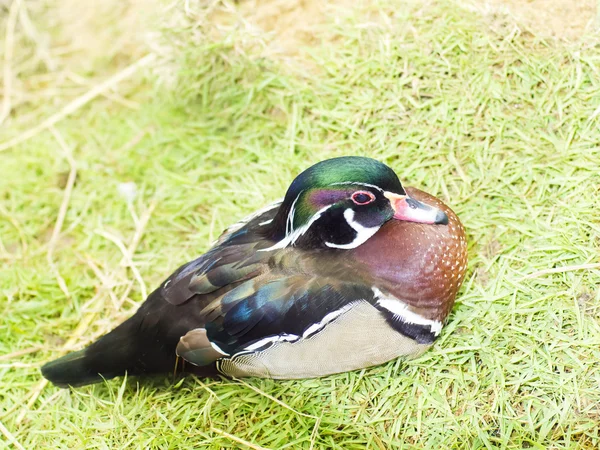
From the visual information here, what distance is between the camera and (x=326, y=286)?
2.34 m

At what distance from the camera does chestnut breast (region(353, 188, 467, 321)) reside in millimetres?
2367

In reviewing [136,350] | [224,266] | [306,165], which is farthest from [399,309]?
[306,165]

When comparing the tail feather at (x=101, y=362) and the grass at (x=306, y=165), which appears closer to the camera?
the grass at (x=306, y=165)

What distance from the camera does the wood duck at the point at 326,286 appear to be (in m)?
2.32

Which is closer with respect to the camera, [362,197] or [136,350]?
[362,197]

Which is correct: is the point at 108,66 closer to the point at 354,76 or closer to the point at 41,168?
the point at 41,168

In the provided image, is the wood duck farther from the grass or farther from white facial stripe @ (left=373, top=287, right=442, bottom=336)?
the grass

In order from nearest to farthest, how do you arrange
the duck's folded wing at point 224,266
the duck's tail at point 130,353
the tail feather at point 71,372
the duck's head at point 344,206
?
the duck's head at point 344,206 → the duck's folded wing at point 224,266 → the duck's tail at point 130,353 → the tail feather at point 71,372

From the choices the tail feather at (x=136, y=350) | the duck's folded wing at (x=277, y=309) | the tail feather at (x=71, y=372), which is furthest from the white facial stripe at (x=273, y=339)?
the tail feather at (x=71, y=372)

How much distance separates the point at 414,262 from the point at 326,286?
0.34 m

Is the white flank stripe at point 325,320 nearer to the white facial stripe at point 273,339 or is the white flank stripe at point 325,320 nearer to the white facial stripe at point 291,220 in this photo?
the white facial stripe at point 273,339

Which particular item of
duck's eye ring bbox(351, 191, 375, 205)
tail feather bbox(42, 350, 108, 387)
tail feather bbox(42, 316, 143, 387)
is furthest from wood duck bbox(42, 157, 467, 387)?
tail feather bbox(42, 350, 108, 387)

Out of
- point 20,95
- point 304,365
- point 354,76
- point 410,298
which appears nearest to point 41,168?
point 20,95

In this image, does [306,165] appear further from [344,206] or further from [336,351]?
[336,351]
